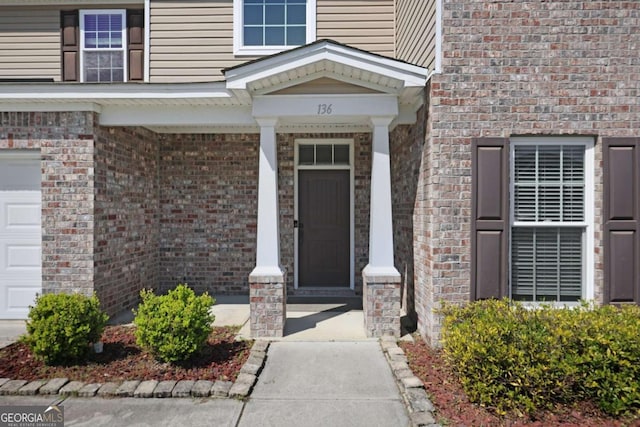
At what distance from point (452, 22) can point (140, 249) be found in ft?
18.3

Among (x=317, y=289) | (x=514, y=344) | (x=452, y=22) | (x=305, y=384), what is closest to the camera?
(x=514, y=344)

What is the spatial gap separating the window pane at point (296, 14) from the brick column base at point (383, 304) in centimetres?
437

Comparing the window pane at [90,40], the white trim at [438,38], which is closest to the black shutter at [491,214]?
the white trim at [438,38]

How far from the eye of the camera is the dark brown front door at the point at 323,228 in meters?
7.16

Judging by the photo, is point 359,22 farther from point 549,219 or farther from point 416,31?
point 549,219

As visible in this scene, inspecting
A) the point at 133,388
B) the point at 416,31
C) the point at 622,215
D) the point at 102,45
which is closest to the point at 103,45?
the point at 102,45

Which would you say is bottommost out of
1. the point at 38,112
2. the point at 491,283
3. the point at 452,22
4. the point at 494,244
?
the point at 491,283

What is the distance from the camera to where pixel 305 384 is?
3.80 m

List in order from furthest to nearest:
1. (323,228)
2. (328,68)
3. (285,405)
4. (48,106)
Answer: (323,228), (48,106), (328,68), (285,405)

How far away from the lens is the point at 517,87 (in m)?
4.39

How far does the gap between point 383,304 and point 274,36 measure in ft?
15.1

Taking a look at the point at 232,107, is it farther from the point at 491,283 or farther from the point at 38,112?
the point at 491,283

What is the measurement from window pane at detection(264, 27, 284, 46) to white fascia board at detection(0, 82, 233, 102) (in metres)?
2.03

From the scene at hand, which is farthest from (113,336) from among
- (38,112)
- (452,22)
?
(452,22)
